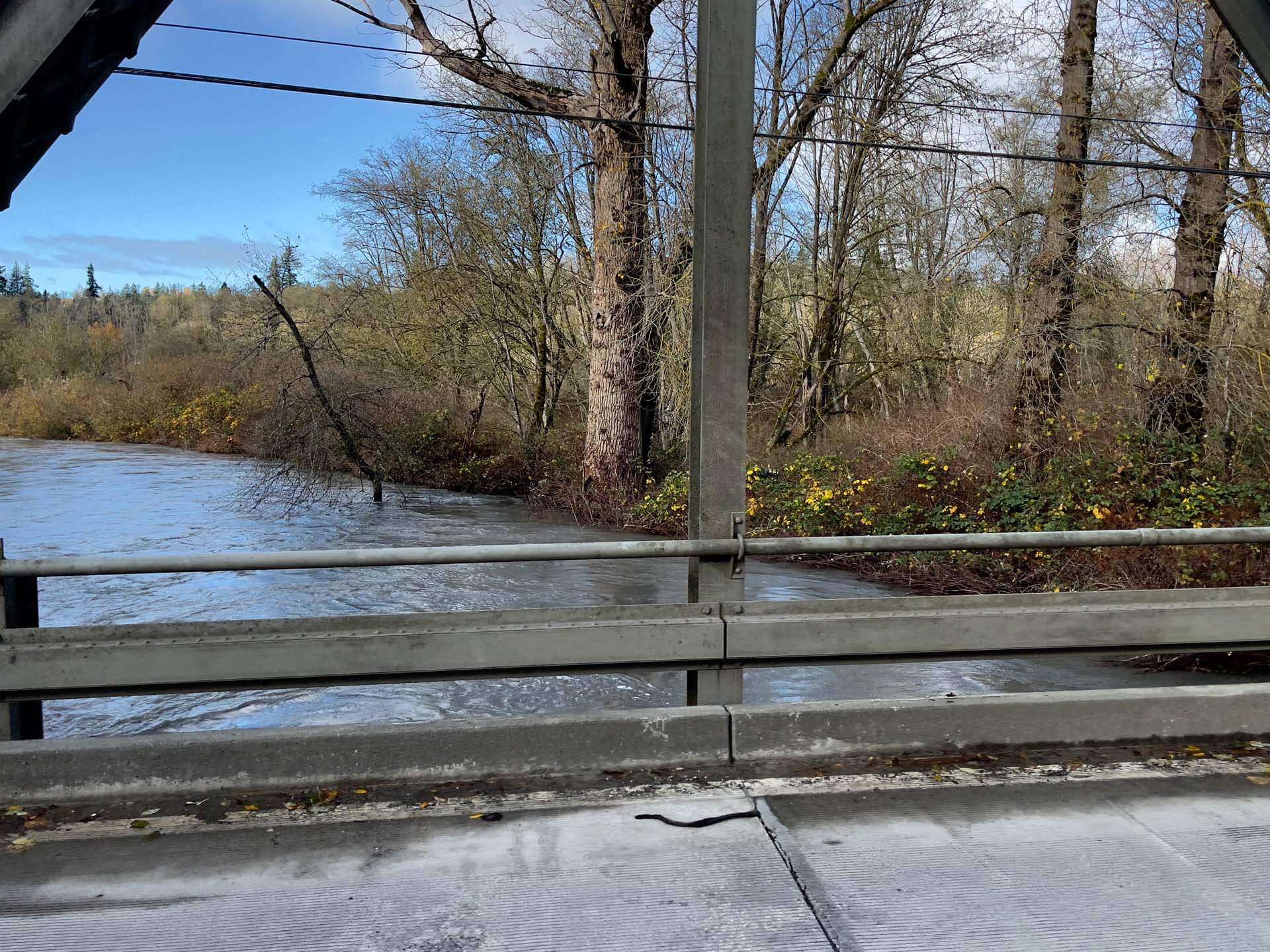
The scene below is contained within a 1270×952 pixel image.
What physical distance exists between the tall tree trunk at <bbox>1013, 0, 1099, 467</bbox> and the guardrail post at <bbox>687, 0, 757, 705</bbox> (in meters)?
11.1

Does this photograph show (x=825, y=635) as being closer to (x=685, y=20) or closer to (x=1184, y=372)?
(x=1184, y=372)

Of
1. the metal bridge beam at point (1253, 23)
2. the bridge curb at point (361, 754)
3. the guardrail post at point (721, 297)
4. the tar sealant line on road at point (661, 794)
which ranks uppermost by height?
the metal bridge beam at point (1253, 23)

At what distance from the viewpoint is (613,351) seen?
18.7 meters

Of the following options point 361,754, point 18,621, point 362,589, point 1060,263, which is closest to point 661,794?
point 361,754

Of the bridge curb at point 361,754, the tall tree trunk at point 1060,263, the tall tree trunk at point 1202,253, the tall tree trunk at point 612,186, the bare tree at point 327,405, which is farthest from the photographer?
the bare tree at point 327,405

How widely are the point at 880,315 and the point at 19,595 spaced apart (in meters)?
22.3

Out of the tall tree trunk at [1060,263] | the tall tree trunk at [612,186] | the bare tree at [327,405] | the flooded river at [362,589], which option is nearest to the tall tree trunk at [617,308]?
the tall tree trunk at [612,186]

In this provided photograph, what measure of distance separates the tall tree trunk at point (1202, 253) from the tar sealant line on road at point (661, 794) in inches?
381

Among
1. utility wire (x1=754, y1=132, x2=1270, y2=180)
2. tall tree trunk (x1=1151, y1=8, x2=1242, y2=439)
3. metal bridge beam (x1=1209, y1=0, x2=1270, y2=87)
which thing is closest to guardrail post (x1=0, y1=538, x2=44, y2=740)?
utility wire (x1=754, y1=132, x2=1270, y2=180)

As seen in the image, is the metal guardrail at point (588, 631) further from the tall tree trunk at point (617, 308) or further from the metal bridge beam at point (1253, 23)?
the tall tree trunk at point (617, 308)

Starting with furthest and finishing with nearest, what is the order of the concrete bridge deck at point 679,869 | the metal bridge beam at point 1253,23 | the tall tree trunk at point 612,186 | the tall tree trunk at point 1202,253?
the tall tree trunk at point 612,186 < the tall tree trunk at point 1202,253 < the metal bridge beam at point 1253,23 < the concrete bridge deck at point 679,869

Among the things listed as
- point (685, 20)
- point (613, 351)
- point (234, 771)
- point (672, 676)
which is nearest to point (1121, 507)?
point (672, 676)

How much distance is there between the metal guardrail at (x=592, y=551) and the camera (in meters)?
3.77

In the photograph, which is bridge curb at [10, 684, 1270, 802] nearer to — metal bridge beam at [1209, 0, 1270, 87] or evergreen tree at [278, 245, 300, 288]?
metal bridge beam at [1209, 0, 1270, 87]
